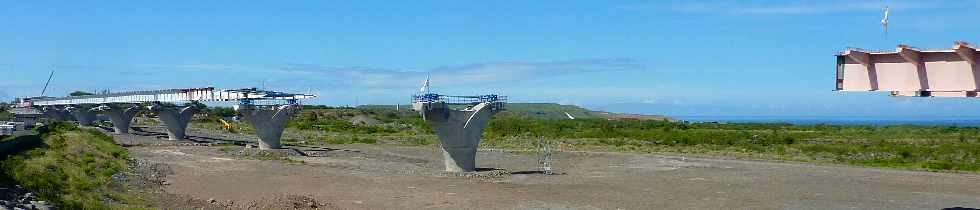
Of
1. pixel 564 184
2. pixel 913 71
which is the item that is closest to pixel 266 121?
pixel 564 184

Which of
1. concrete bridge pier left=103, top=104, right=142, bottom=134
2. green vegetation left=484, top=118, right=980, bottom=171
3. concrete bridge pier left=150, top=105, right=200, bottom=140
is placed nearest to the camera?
green vegetation left=484, top=118, right=980, bottom=171

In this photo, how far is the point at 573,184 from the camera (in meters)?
40.1

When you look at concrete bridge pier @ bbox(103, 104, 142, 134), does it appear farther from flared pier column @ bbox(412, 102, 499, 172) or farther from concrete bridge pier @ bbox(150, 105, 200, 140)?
flared pier column @ bbox(412, 102, 499, 172)

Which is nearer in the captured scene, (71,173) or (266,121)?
(71,173)

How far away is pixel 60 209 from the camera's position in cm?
2316

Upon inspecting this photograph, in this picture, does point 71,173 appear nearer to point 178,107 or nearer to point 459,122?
point 459,122

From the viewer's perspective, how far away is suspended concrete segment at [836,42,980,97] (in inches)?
712

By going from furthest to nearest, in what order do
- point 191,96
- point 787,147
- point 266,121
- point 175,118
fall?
1. point 787,147
2. point 175,118
3. point 191,96
4. point 266,121

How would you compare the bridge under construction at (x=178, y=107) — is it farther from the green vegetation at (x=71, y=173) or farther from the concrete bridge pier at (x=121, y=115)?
the green vegetation at (x=71, y=173)

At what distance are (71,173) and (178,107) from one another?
44330 mm

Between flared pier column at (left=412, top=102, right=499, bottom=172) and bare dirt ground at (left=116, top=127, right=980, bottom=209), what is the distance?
1.24 metres

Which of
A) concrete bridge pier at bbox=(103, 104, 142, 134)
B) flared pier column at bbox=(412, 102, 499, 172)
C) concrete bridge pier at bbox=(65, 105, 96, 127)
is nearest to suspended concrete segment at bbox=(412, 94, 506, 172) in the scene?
flared pier column at bbox=(412, 102, 499, 172)

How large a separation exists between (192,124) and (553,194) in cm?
9150

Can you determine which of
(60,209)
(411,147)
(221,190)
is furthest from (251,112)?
(60,209)
